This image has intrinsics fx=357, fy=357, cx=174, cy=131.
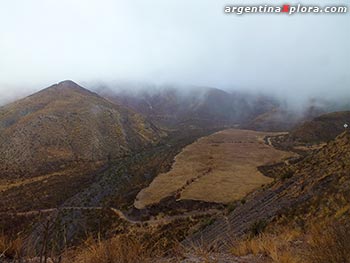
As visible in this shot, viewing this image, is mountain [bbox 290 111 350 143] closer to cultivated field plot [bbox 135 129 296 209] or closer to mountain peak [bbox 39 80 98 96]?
cultivated field plot [bbox 135 129 296 209]

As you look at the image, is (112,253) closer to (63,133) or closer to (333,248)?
(333,248)

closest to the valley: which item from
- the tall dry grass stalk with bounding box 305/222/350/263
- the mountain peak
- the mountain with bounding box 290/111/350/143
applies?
the mountain with bounding box 290/111/350/143

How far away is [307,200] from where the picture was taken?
1293 cm

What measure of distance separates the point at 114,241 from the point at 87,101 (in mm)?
120829

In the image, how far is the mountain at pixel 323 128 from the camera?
8204cm

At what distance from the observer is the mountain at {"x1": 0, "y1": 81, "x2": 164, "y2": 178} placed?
A: 83875mm

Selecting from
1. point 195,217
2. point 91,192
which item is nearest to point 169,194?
point 195,217

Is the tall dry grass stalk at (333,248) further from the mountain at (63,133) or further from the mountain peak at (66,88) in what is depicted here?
the mountain peak at (66,88)

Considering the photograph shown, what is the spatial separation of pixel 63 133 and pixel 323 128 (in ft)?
219

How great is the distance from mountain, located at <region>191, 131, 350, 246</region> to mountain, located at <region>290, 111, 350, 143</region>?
64941 mm

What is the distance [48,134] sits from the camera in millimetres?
93750

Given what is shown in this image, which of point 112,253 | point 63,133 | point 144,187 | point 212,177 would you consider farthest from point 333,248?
point 63,133

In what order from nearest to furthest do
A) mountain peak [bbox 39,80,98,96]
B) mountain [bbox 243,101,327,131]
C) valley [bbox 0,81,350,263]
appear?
valley [bbox 0,81,350,263] → mountain peak [bbox 39,80,98,96] → mountain [bbox 243,101,327,131]

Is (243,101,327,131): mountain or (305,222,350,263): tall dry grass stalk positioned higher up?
(305,222,350,263): tall dry grass stalk
